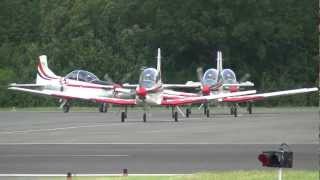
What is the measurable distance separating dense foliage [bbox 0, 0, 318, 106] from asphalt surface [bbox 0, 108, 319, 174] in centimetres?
3987

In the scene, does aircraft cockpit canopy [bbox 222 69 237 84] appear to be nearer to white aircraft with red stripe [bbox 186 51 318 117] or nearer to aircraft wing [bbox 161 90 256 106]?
white aircraft with red stripe [bbox 186 51 318 117]

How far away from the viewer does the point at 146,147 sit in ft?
77.8

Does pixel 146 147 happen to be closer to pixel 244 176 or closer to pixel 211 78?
pixel 244 176

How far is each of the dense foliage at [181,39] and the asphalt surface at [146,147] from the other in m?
39.9

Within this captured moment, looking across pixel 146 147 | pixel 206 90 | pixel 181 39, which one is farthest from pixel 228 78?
pixel 146 147

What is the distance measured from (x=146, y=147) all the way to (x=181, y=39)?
54.3 metres

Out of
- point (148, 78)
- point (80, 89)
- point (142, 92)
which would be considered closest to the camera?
point (142, 92)

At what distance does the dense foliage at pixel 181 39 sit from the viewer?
250 feet

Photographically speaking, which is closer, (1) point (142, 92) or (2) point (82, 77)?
(1) point (142, 92)

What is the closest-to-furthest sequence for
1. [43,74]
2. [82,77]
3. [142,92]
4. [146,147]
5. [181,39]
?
[146,147], [142,92], [82,77], [43,74], [181,39]

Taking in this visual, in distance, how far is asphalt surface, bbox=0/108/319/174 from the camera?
18.5m

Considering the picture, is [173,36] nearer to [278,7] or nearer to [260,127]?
[278,7]

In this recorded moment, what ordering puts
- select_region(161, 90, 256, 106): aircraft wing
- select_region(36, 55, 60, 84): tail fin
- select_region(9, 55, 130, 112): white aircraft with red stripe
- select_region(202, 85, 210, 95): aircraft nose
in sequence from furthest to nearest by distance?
1. select_region(36, 55, 60, 84): tail fin
2. select_region(9, 55, 130, 112): white aircraft with red stripe
3. select_region(202, 85, 210, 95): aircraft nose
4. select_region(161, 90, 256, 106): aircraft wing

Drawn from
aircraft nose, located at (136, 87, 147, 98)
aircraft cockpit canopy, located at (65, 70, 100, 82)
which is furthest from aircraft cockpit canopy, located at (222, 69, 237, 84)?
aircraft nose, located at (136, 87, 147, 98)
